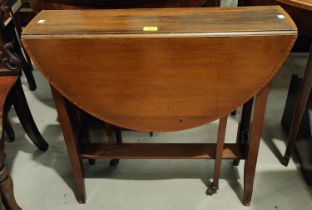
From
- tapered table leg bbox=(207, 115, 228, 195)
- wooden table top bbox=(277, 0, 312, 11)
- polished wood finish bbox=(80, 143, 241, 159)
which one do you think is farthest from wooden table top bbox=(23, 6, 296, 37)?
polished wood finish bbox=(80, 143, 241, 159)

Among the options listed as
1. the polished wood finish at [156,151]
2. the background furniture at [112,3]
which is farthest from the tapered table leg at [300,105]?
the background furniture at [112,3]

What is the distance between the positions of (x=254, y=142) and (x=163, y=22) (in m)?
0.59

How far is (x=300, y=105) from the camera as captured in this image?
147 centimetres

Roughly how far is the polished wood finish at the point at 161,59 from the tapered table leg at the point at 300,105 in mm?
344

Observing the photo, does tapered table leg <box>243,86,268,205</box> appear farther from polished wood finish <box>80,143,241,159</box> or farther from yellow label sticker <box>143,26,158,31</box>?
yellow label sticker <box>143,26,158,31</box>

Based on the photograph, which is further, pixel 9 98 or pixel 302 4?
pixel 9 98

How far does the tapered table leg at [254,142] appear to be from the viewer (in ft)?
3.78

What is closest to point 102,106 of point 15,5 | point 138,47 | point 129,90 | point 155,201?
point 129,90

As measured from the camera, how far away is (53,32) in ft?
3.28

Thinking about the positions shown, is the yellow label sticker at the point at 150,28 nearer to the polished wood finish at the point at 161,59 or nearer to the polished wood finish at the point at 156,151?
the polished wood finish at the point at 161,59

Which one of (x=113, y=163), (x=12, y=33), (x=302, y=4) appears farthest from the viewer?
(x=12, y=33)

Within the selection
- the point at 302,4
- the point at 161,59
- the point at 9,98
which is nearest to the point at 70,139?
the point at 9,98

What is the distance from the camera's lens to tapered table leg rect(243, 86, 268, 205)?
115 centimetres

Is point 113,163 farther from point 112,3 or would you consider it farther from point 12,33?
point 12,33
